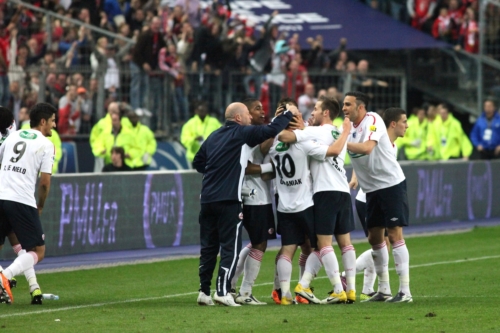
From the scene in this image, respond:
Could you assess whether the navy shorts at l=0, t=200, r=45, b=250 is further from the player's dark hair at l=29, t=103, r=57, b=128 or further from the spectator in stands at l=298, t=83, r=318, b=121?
the spectator in stands at l=298, t=83, r=318, b=121

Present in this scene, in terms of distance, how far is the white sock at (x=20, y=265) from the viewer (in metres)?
10.5

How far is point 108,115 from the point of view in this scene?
19.1 metres

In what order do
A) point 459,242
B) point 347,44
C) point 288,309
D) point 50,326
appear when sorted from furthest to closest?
point 347,44 → point 459,242 → point 288,309 → point 50,326

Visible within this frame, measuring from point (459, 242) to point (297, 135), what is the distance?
853 cm

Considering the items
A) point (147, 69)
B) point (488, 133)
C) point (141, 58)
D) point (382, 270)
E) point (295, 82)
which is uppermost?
point (141, 58)

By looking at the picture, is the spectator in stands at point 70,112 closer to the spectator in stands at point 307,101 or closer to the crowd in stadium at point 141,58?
the crowd in stadium at point 141,58

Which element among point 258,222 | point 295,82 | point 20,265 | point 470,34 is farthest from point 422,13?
point 20,265

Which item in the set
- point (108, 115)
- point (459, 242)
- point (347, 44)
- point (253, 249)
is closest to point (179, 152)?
point (108, 115)

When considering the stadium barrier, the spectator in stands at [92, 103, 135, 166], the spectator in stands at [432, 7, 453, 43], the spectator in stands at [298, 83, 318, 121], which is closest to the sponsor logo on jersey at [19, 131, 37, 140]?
the stadium barrier

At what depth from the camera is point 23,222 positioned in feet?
34.8

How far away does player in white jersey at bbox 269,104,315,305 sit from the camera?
413 inches

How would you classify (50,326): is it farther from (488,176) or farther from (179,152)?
(488,176)

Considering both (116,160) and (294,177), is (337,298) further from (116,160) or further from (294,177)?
(116,160)

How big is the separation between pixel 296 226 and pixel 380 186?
3.18ft
